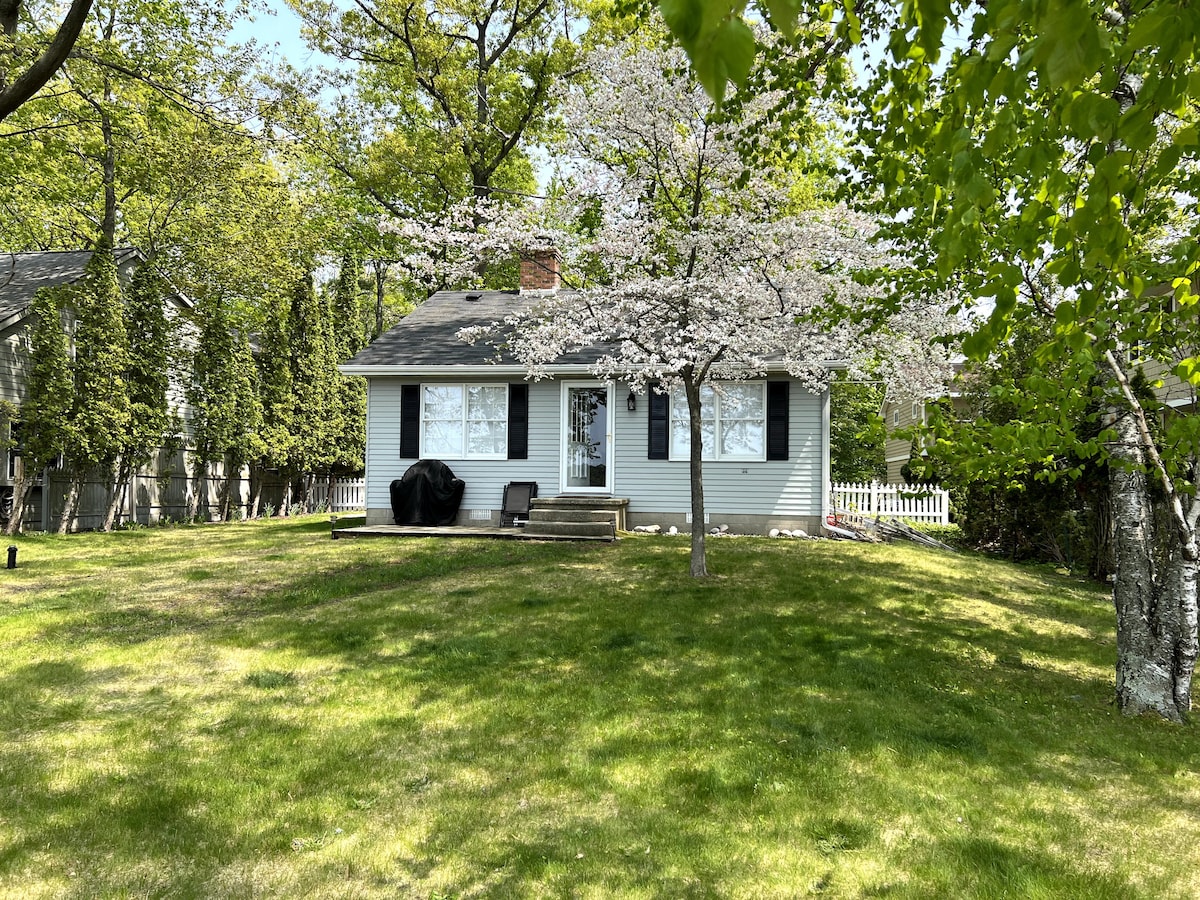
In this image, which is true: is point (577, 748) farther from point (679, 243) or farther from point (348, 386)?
point (348, 386)

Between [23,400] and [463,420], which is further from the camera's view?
[23,400]

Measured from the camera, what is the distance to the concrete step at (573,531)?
12.2 meters

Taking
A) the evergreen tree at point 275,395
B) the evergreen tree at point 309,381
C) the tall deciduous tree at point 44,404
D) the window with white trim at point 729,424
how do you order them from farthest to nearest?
the evergreen tree at point 309,381 < the evergreen tree at point 275,395 < the window with white trim at point 729,424 < the tall deciduous tree at point 44,404

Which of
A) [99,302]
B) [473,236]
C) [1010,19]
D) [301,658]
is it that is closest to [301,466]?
[99,302]

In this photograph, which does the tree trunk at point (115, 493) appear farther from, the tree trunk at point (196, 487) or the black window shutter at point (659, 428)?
the black window shutter at point (659, 428)

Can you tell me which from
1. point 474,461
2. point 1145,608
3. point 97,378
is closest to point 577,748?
point 1145,608

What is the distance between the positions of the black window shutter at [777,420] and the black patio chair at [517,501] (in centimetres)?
436

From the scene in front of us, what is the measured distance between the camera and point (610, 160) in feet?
30.2

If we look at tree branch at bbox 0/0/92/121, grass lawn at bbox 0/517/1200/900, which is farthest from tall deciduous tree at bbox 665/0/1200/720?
tree branch at bbox 0/0/92/121

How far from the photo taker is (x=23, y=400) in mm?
15391

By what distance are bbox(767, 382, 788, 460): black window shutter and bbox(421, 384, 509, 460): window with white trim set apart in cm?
489

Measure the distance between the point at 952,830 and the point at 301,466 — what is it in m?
18.4

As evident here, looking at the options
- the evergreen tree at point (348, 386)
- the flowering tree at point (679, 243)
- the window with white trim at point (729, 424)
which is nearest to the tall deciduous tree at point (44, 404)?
the evergreen tree at point (348, 386)

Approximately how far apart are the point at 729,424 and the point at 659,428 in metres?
1.27
